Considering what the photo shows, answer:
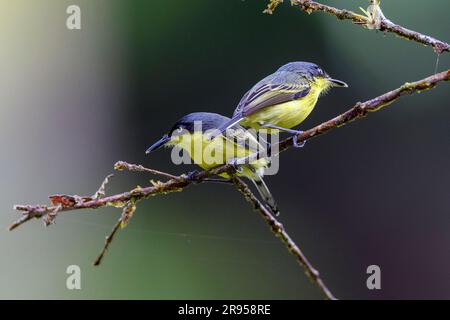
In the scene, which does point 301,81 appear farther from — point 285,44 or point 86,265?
point 86,265

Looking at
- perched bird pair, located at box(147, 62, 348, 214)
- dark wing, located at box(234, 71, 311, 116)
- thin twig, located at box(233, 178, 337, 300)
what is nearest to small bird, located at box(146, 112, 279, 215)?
perched bird pair, located at box(147, 62, 348, 214)

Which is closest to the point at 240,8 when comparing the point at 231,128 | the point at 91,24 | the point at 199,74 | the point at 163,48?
Result: the point at 199,74

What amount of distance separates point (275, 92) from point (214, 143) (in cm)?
33

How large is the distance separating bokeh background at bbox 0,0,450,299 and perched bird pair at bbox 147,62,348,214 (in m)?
1.67

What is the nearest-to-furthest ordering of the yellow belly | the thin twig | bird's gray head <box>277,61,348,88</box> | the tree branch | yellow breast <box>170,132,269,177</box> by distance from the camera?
the thin twig → the tree branch → the yellow belly → yellow breast <box>170,132,269,177</box> → bird's gray head <box>277,61,348,88</box>

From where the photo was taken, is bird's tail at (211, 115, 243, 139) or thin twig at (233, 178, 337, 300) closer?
thin twig at (233, 178, 337, 300)

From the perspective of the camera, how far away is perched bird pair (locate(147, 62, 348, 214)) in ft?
8.47

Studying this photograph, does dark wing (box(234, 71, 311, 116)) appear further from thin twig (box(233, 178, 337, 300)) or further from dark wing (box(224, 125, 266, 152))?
thin twig (box(233, 178, 337, 300))

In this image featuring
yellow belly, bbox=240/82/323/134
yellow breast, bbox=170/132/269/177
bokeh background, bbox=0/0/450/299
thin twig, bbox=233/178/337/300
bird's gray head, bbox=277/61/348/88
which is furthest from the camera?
bokeh background, bbox=0/0/450/299

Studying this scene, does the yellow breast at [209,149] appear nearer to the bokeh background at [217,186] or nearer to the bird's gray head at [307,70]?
the bird's gray head at [307,70]

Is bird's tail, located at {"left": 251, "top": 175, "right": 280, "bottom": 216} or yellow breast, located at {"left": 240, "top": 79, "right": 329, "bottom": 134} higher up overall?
yellow breast, located at {"left": 240, "top": 79, "right": 329, "bottom": 134}

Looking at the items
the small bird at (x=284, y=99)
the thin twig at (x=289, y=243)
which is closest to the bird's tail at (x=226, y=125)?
the small bird at (x=284, y=99)

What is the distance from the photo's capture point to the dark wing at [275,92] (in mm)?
2621

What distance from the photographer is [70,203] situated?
1628mm
